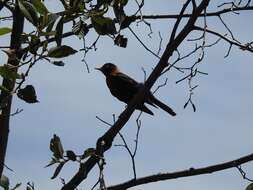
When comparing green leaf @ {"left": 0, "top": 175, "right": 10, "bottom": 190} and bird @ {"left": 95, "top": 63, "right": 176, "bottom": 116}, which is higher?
bird @ {"left": 95, "top": 63, "right": 176, "bottom": 116}

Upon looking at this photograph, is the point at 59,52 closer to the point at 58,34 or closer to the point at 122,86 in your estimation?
the point at 58,34

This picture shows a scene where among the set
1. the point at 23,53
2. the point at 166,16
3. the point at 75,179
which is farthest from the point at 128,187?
the point at 166,16

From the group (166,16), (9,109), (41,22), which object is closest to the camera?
(41,22)

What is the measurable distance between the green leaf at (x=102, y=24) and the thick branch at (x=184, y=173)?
0.59 metres

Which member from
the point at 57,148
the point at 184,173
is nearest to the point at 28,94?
the point at 57,148

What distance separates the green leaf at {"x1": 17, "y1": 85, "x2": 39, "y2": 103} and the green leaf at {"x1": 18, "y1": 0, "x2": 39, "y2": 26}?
22 cm

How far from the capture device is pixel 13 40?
7.92 ft

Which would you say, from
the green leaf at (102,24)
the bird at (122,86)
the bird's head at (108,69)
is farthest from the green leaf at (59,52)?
the bird's head at (108,69)

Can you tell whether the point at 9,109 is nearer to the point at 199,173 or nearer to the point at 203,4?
the point at 199,173

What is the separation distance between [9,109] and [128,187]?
551mm

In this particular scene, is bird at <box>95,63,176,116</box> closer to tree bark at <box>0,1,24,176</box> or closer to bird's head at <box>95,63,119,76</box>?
bird's head at <box>95,63,119,76</box>

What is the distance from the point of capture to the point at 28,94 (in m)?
2.09

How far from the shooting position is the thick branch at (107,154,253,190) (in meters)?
2.47

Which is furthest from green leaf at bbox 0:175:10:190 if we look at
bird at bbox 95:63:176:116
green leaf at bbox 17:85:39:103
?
bird at bbox 95:63:176:116
